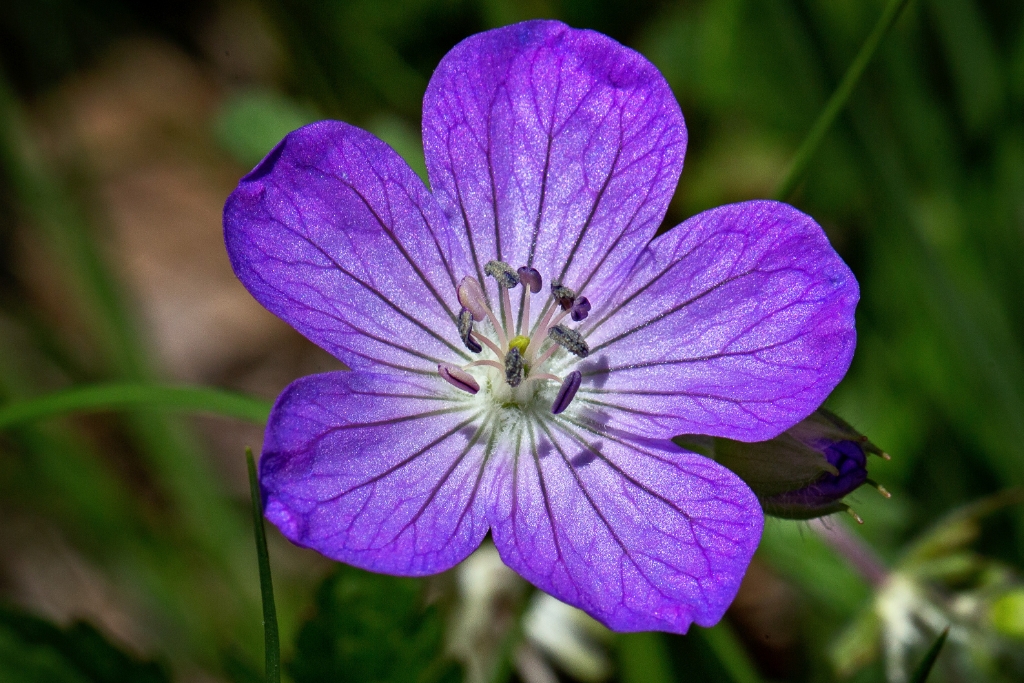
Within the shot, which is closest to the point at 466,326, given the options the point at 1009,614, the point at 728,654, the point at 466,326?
the point at 466,326

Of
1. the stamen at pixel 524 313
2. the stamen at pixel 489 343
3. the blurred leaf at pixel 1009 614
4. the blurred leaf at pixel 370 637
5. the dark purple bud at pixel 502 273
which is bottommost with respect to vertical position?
the blurred leaf at pixel 370 637

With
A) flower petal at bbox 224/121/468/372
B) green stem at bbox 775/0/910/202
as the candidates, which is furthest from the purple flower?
green stem at bbox 775/0/910/202

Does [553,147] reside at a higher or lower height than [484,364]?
higher

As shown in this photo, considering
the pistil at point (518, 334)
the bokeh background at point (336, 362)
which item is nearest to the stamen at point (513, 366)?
the pistil at point (518, 334)

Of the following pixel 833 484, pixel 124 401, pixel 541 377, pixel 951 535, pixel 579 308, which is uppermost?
pixel 579 308

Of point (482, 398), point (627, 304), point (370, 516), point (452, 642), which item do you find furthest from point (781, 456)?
point (452, 642)

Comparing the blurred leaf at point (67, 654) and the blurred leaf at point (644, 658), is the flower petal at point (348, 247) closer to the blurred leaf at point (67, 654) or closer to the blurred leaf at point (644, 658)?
the blurred leaf at point (67, 654)

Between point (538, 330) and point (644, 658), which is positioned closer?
point (538, 330)

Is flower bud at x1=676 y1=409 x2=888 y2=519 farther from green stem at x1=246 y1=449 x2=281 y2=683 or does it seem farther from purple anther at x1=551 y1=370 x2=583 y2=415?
green stem at x1=246 y1=449 x2=281 y2=683

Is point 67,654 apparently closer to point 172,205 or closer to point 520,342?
point 520,342
